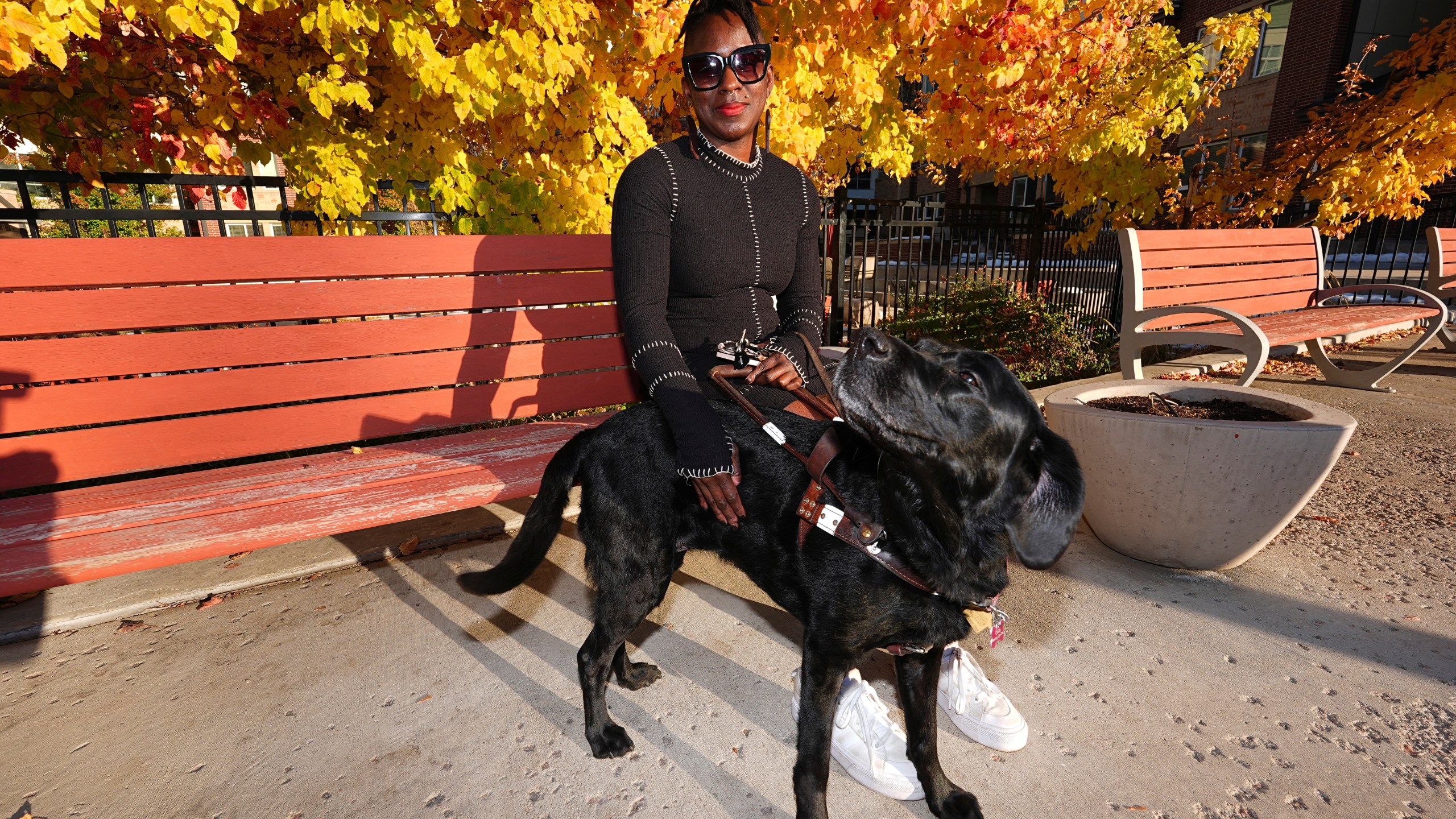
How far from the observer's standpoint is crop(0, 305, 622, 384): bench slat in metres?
2.57

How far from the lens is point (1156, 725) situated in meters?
2.17

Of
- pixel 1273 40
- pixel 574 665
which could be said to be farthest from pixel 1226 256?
pixel 1273 40

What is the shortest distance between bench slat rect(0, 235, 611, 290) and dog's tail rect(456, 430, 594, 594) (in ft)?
5.11

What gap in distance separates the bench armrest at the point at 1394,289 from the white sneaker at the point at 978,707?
5931 mm

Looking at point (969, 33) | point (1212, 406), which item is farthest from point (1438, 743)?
point (969, 33)

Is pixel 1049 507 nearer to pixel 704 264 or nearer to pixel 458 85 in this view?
pixel 704 264

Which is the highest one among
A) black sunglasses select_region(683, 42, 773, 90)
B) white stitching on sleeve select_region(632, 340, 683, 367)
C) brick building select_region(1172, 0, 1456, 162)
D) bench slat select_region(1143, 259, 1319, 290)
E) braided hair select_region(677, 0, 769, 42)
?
brick building select_region(1172, 0, 1456, 162)

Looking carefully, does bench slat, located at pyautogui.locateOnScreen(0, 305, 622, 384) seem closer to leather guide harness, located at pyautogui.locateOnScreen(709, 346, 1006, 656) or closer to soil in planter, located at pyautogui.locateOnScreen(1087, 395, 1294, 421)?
leather guide harness, located at pyautogui.locateOnScreen(709, 346, 1006, 656)

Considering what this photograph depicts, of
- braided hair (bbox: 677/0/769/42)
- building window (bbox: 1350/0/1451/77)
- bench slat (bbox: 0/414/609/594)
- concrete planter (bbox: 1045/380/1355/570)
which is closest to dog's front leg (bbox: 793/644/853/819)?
bench slat (bbox: 0/414/609/594)

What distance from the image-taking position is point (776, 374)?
2160 mm

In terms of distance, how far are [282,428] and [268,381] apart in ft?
0.72

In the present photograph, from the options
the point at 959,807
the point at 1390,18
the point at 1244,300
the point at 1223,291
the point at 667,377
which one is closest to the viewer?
the point at 959,807

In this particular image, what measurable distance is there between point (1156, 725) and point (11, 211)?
571cm

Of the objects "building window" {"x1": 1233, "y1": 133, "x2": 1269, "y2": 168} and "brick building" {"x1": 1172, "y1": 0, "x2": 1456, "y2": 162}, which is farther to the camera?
"building window" {"x1": 1233, "y1": 133, "x2": 1269, "y2": 168}
